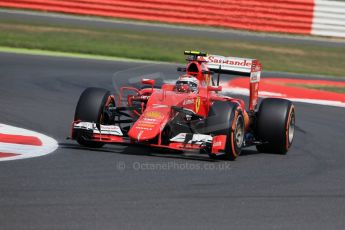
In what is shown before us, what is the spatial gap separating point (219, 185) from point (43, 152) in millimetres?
2509

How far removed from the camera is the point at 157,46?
88.0 feet

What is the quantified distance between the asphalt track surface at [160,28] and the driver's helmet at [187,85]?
17.7m

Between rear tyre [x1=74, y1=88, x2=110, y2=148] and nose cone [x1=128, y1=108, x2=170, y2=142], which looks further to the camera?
rear tyre [x1=74, y1=88, x2=110, y2=148]

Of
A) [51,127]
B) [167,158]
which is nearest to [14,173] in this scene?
[167,158]

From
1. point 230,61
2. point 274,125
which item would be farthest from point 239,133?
point 230,61

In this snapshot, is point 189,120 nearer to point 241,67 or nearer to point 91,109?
point 91,109

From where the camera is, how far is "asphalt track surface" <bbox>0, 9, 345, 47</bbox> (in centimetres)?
2939

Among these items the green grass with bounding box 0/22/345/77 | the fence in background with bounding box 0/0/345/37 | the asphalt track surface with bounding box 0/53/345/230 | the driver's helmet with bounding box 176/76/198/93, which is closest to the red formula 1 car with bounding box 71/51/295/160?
the driver's helmet with bounding box 176/76/198/93

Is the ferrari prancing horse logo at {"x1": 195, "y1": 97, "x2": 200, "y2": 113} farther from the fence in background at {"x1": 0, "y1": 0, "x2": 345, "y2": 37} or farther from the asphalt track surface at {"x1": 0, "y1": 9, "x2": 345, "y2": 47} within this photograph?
the fence in background at {"x1": 0, "y1": 0, "x2": 345, "y2": 37}

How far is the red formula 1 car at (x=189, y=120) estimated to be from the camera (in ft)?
33.9

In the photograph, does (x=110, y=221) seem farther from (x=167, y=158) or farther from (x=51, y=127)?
(x=51, y=127)

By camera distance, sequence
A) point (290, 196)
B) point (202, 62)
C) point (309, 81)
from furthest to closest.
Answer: point (309, 81) < point (202, 62) < point (290, 196)

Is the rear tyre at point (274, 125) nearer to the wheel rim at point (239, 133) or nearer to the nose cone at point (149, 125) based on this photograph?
the wheel rim at point (239, 133)

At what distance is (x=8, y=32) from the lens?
26.4 metres
